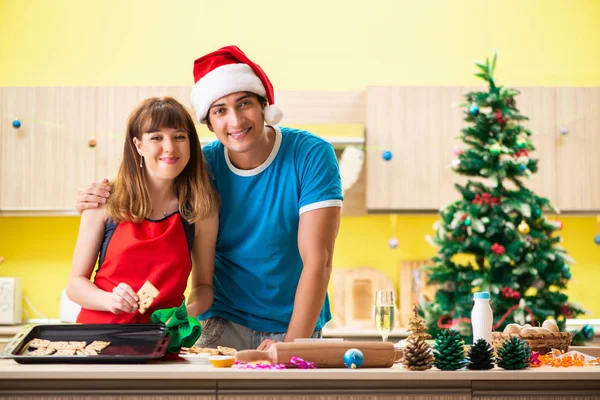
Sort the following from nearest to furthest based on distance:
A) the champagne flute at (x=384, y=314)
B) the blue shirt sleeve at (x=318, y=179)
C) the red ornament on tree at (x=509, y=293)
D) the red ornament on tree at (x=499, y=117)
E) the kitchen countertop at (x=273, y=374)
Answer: the kitchen countertop at (x=273, y=374)
the champagne flute at (x=384, y=314)
the blue shirt sleeve at (x=318, y=179)
the red ornament on tree at (x=509, y=293)
the red ornament on tree at (x=499, y=117)

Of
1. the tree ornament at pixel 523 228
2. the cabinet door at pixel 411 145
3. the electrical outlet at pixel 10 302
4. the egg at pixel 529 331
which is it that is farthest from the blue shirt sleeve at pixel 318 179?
the electrical outlet at pixel 10 302

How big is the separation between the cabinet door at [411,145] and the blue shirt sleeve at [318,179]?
Result: 2252 mm

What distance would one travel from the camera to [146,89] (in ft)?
15.2

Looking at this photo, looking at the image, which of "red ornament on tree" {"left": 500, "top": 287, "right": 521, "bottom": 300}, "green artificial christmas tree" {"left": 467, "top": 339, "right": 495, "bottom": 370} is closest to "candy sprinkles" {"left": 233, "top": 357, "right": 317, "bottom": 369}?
"green artificial christmas tree" {"left": 467, "top": 339, "right": 495, "bottom": 370}

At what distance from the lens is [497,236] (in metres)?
4.11

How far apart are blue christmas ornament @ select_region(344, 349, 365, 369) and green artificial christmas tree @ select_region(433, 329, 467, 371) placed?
15 cm

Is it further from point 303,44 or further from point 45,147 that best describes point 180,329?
point 303,44

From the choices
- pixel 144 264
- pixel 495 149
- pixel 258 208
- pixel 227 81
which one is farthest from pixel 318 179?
pixel 495 149

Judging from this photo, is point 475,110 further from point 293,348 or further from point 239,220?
point 293,348

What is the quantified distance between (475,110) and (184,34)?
6.27 feet

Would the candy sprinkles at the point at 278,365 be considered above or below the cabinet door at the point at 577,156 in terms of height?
below

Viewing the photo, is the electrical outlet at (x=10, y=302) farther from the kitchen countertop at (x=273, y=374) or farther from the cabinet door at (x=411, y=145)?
the kitchen countertop at (x=273, y=374)

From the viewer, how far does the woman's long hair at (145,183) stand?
2154 millimetres

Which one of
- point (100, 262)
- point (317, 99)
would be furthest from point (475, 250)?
point (100, 262)
